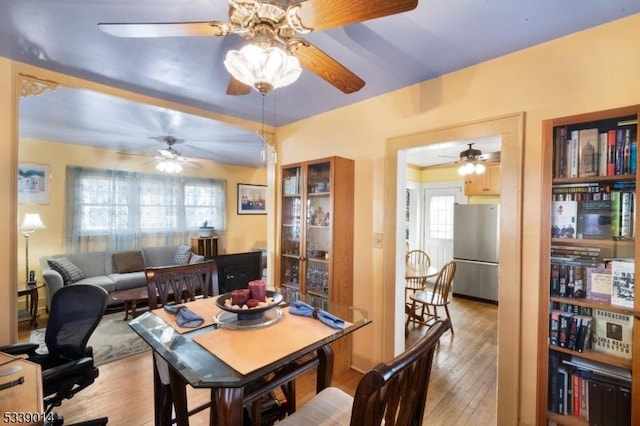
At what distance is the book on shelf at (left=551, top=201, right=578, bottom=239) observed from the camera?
61.8 inches

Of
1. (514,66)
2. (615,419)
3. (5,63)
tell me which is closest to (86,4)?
(5,63)

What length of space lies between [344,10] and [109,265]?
5171 millimetres

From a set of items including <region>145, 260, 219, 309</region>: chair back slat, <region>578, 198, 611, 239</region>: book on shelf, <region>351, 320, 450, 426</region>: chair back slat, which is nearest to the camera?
<region>351, 320, 450, 426</region>: chair back slat

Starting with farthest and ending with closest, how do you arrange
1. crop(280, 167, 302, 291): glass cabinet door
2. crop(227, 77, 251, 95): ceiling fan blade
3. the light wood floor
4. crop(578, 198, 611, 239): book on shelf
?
1. crop(280, 167, 302, 291): glass cabinet door
2. the light wood floor
3. crop(227, 77, 251, 95): ceiling fan blade
4. crop(578, 198, 611, 239): book on shelf

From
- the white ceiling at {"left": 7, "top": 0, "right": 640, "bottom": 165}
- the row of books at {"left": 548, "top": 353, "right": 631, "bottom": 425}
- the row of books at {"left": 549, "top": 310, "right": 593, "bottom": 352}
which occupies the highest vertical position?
the white ceiling at {"left": 7, "top": 0, "right": 640, "bottom": 165}

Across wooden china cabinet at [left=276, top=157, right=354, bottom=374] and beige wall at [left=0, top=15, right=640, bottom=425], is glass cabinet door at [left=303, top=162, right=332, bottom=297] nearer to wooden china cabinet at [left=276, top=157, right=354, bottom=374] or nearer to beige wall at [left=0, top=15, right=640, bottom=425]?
wooden china cabinet at [left=276, top=157, right=354, bottom=374]

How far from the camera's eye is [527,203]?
70.3 inches

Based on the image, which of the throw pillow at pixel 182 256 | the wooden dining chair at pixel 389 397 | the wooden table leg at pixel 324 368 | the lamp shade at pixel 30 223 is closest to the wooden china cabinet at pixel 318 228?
the wooden table leg at pixel 324 368

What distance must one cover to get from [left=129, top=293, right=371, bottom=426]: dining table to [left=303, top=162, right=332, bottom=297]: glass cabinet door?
3.02 feet

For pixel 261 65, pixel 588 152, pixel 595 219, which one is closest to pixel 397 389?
pixel 261 65

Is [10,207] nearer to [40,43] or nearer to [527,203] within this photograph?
[40,43]

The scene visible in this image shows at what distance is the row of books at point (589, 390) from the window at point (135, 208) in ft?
18.5

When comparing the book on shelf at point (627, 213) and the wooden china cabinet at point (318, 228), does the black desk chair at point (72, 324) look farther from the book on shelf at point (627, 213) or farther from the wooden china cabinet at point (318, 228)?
the book on shelf at point (627, 213)

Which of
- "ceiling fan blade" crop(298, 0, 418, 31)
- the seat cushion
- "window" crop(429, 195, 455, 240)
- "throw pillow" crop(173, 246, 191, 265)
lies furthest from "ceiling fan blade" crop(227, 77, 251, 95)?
"window" crop(429, 195, 455, 240)
